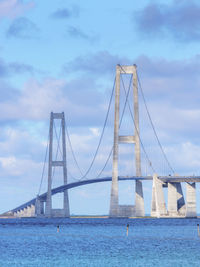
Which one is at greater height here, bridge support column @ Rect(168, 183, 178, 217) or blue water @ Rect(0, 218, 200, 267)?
bridge support column @ Rect(168, 183, 178, 217)

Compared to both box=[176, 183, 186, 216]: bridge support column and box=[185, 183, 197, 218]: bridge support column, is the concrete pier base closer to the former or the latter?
box=[185, 183, 197, 218]: bridge support column

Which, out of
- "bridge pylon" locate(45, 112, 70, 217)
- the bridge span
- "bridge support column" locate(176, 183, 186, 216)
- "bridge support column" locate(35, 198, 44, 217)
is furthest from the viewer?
"bridge support column" locate(35, 198, 44, 217)

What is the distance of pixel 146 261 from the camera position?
1828 inches

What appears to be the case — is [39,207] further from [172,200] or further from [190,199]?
[190,199]

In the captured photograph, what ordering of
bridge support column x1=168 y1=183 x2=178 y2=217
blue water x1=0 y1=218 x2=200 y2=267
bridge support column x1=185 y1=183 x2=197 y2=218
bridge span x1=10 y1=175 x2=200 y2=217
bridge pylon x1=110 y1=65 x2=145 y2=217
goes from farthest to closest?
bridge support column x1=185 y1=183 x2=197 y2=218
bridge support column x1=168 y1=183 x2=178 y2=217
bridge span x1=10 y1=175 x2=200 y2=217
bridge pylon x1=110 y1=65 x2=145 y2=217
blue water x1=0 y1=218 x2=200 y2=267

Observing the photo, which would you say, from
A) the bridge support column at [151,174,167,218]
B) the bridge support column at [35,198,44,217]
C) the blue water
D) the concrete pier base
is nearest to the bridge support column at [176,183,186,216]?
the bridge support column at [151,174,167,218]

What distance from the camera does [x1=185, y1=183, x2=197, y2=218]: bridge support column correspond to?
391ft

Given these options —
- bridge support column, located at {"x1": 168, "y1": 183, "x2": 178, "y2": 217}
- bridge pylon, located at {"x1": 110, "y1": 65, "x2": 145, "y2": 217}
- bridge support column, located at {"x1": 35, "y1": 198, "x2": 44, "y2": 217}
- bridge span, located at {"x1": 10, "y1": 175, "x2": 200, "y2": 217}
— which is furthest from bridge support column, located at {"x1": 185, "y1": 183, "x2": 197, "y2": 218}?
bridge support column, located at {"x1": 35, "y1": 198, "x2": 44, "y2": 217}

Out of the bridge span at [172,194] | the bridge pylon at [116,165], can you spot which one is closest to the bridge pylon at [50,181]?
the bridge span at [172,194]

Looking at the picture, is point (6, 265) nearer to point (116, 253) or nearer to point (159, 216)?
point (116, 253)

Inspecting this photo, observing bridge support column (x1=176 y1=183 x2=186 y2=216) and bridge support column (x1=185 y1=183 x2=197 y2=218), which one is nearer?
bridge support column (x1=185 y1=183 x2=197 y2=218)

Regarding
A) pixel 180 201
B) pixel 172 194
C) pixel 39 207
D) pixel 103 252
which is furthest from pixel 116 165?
pixel 103 252

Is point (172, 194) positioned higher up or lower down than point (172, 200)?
higher up

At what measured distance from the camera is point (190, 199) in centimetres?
11938
